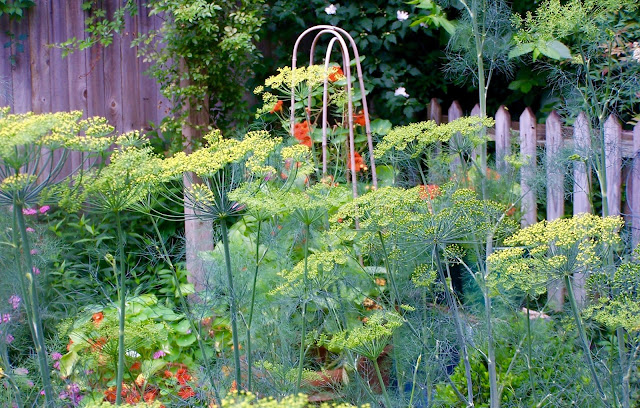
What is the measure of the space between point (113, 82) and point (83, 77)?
26 cm

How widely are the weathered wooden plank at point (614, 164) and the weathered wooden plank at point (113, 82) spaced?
385cm

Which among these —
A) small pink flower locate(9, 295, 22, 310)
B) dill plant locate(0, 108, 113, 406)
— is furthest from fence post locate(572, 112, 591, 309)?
small pink flower locate(9, 295, 22, 310)

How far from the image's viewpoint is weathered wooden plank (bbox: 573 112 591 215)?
10.5 feet

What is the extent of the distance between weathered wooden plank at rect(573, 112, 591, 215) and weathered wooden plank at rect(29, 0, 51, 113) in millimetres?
4243

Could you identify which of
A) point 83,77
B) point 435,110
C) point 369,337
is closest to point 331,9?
point 435,110

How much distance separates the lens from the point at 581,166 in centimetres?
373

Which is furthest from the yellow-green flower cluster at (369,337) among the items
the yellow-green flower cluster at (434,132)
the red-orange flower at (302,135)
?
the red-orange flower at (302,135)

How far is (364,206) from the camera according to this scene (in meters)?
2.22

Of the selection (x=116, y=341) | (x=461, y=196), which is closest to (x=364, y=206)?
(x=461, y=196)

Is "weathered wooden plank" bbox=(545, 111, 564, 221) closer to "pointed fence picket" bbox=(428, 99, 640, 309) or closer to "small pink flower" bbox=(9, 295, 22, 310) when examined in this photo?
"pointed fence picket" bbox=(428, 99, 640, 309)

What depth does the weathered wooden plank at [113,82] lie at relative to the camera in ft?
19.1

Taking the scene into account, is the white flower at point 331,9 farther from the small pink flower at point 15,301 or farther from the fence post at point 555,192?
the small pink flower at point 15,301

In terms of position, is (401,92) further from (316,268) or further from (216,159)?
(216,159)

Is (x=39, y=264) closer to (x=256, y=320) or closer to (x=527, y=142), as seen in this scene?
(x=256, y=320)
